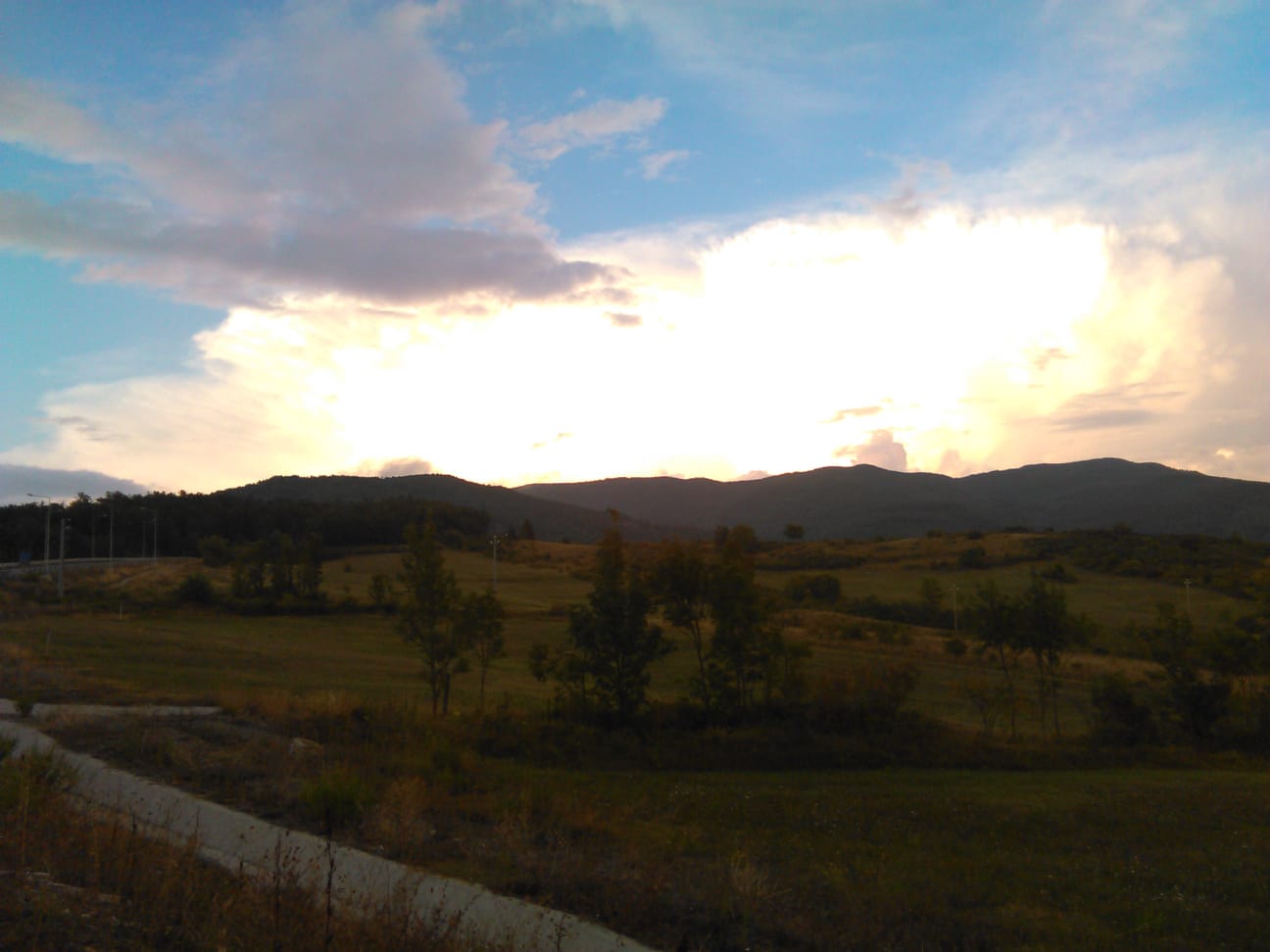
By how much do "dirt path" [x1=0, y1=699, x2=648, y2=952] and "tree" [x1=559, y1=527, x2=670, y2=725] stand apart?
14.7 m

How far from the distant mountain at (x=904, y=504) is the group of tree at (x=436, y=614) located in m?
→ 112

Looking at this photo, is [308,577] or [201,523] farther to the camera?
[201,523]

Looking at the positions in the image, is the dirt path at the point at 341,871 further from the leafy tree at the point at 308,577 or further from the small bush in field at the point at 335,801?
the leafy tree at the point at 308,577

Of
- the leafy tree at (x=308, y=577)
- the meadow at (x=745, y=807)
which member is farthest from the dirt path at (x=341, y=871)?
the leafy tree at (x=308, y=577)

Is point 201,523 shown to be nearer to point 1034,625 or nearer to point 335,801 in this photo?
point 1034,625

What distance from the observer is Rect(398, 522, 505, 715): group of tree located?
88.4 ft

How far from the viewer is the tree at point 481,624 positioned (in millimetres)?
27578

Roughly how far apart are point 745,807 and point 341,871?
9266 millimetres

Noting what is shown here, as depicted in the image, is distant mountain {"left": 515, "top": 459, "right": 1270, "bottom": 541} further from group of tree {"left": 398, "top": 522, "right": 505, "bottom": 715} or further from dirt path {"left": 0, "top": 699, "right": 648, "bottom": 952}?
dirt path {"left": 0, "top": 699, "right": 648, "bottom": 952}

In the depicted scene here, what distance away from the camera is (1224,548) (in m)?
91.8

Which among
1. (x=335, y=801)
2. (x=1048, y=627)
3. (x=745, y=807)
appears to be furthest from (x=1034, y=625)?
(x=335, y=801)

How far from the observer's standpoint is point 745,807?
16.3m

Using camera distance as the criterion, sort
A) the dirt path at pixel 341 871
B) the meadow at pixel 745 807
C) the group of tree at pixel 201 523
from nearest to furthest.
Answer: the dirt path at pixel 341 871
the meadow at pixel 745 807
the group of tree at pixel 201 523

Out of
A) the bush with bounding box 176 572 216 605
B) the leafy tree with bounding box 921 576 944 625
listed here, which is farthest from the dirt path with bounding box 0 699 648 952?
the leafy tree with bounding box 921 576 944 625
